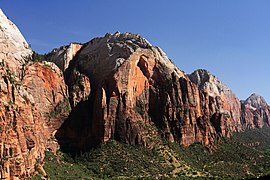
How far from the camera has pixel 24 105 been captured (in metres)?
104

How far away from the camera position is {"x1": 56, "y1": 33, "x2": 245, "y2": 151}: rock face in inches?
5330

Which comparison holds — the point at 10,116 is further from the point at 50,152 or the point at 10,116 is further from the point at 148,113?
the point at 148,113

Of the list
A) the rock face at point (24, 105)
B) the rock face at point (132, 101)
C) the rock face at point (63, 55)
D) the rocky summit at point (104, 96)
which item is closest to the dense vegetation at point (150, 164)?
the rocky summit at point (104, 96)

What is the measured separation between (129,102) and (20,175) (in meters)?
56.6

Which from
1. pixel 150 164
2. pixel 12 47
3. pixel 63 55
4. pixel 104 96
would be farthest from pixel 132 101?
pixel 12 47

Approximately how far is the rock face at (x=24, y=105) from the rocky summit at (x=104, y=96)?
1.18ft

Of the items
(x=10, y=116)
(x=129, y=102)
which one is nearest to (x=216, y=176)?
(x=129, y=102)

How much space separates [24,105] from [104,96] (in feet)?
127

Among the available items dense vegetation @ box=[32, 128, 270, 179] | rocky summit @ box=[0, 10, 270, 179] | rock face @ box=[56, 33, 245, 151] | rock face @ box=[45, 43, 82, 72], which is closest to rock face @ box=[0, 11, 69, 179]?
rocky summit @ box=[0, 10, 270, 179]

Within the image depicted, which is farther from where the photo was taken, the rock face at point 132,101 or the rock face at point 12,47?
the rock face at point 132,101

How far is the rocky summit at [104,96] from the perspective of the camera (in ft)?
410

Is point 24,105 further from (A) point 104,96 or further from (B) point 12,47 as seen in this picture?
(A) point 104,96

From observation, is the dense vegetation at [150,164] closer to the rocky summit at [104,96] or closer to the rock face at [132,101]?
the rocky summit at [104,96]

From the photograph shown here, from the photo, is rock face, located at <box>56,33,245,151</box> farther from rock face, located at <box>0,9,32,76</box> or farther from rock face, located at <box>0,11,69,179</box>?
rock face, located at <box>0,9,32,76</box>
